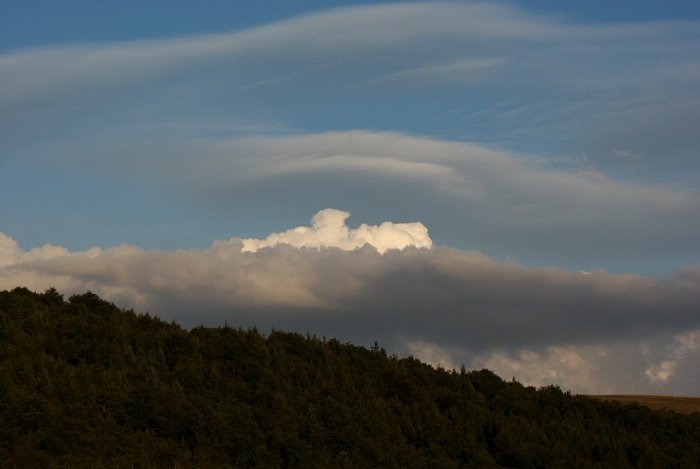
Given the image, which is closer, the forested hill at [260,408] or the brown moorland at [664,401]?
the forested hill at [260,408]

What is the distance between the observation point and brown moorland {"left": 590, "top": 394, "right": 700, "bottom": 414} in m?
47.9

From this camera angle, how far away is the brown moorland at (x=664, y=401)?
4791 cm

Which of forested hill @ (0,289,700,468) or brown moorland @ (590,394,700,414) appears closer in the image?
forested hill @ (0,289,700,468)

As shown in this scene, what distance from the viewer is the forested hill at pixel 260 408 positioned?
2870 cm

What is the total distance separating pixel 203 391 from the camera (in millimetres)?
32719

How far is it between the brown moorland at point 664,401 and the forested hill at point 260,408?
7661 mm

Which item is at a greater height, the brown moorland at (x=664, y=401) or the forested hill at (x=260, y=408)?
the brown moorland at (x=664, y=401)

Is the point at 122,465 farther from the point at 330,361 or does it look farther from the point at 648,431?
the point at 648,431

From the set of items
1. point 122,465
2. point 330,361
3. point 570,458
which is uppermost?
point 330,361

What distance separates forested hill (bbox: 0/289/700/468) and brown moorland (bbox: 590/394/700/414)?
7661 mm

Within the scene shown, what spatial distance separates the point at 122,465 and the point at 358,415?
9.50 m

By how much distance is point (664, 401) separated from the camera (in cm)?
5147

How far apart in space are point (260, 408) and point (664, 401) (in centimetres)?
2990

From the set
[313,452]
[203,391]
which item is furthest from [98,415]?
[313,452]
